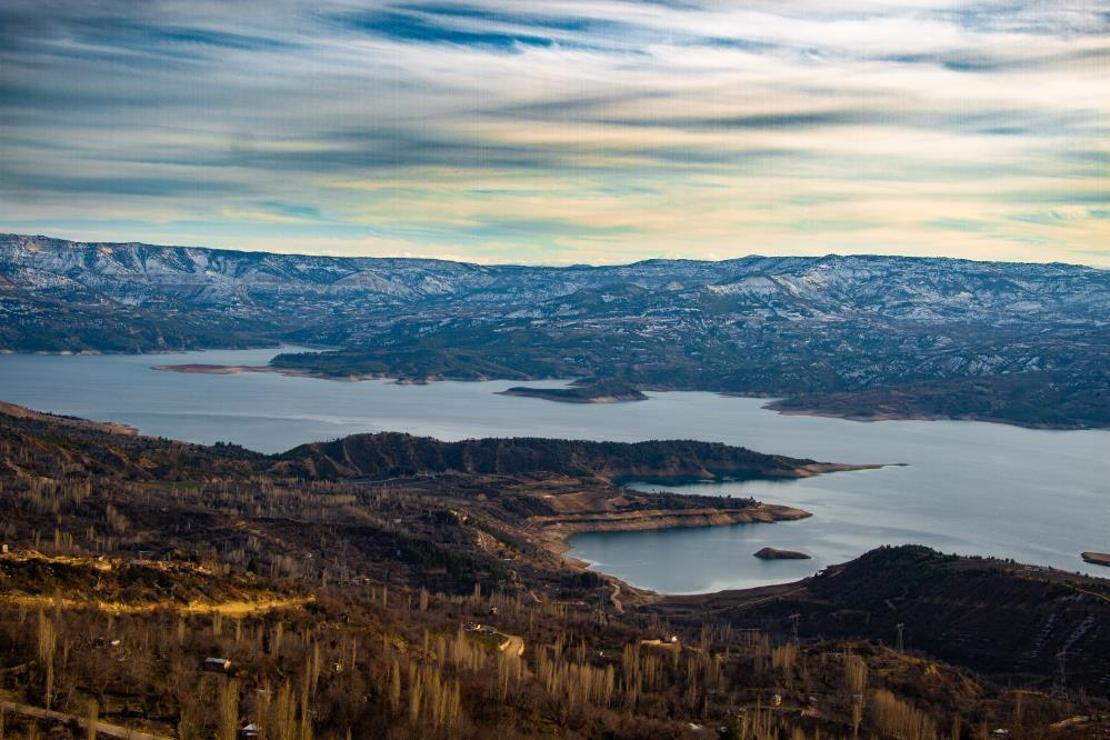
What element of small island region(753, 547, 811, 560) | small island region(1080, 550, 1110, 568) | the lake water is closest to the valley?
the lake water

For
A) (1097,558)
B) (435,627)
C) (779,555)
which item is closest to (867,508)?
(779,555)

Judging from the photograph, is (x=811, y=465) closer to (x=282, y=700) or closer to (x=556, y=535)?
(x=556, y=535)

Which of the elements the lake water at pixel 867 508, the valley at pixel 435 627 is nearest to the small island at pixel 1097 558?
the lake water at pixel 867 508

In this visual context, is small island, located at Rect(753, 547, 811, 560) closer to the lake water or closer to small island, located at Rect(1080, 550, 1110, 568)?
the lake water

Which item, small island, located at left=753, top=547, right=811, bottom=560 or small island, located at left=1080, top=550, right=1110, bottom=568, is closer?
small island, located at left=1080, top=550, right=1110, bottom=568

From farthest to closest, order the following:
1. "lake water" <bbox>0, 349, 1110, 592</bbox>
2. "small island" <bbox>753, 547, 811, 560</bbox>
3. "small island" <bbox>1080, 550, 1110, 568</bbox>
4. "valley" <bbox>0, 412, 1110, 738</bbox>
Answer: "small island" <bbox>753, 547, 811, 560</bbox> → "lake water" <bbox>0, 349, 1110, 592</bbox> → "small island" <bbox>1080, 550, 1110, 568</bbox> → "valley" <bbox>0, 412, 1110, 738</bbox>

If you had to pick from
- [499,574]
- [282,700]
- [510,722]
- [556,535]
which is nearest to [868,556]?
[499,574]

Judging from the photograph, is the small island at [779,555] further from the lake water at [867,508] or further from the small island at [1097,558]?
the small island at [1097,558]
